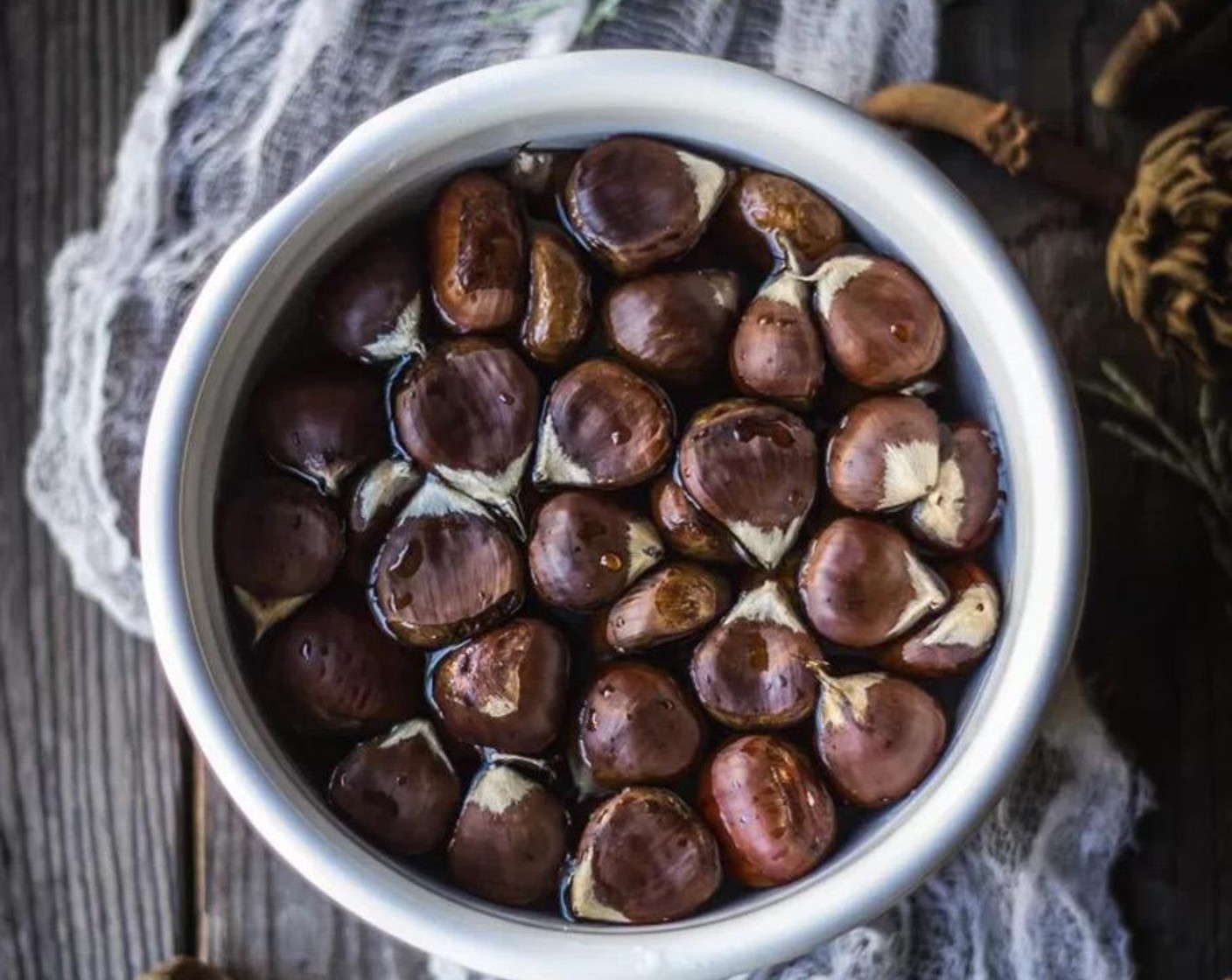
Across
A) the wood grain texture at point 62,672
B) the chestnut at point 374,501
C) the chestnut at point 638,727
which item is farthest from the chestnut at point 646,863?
the wood grain texture at point 62,672

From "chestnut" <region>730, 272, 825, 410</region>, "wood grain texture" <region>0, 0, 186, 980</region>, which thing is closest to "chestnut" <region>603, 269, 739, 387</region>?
"chestnut" <region>730, 272, 825, 410</region>

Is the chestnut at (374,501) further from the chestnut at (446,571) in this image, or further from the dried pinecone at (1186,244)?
the dried pinecone at (1186,244)

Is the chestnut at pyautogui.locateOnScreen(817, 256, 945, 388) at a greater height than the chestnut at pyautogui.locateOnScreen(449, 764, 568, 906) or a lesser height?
greater

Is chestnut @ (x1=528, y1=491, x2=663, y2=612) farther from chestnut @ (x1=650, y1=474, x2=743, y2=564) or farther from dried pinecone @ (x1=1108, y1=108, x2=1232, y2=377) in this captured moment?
dried pinecone @ (x1=1108, y1=108, x2=1232, y2=377)

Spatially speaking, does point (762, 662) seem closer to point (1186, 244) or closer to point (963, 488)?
point (963, 488)

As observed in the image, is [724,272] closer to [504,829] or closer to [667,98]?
[667,98]

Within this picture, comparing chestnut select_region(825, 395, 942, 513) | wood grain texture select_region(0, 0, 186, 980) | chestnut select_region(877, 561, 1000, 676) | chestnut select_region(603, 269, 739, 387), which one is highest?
chestnut select_region(603, 269, 739, 387)

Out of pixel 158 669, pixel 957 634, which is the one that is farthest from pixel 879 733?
pixel 158 669

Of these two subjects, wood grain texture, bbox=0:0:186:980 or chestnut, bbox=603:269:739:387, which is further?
wood grain texture, bbox=0:0:186:980
